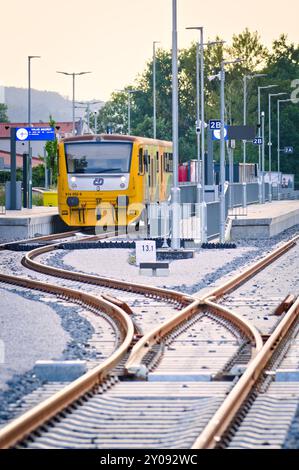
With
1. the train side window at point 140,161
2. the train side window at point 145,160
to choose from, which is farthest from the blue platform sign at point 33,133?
the train side window at point 140,161

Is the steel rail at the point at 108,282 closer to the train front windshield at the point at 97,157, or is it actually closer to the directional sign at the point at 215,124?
the train front windshield at the point at 97,157

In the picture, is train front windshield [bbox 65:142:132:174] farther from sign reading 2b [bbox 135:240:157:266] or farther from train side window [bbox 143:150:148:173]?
sign reading 2b [bbox 135:240:157:266]

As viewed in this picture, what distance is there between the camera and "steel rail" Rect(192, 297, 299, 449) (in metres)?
9.03

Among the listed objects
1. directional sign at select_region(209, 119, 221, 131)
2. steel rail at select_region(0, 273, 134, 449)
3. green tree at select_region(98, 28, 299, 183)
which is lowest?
steel rail at select_region(0, 273, 134, 449)

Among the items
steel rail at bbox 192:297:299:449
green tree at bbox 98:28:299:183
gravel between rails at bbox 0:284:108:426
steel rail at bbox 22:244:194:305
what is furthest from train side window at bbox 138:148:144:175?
green tree at bbox 98:28:299:183

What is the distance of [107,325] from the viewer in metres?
17.3

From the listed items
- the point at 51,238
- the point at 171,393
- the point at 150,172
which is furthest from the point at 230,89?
the point at 171,393

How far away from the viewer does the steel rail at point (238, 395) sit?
29.6ft

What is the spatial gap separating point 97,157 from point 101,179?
70cm

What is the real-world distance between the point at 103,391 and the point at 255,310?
25.5 ft

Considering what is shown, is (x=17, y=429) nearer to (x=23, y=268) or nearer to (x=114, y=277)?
(x=114, y=277)

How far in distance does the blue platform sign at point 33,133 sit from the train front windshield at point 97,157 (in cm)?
900

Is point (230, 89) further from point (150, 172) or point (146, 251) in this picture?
point (146, 251)

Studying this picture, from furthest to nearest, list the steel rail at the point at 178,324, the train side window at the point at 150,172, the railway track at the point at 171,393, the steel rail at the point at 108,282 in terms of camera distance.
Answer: the train side window at the point at 150,172, the steel rail at the point at 108,282, the steel rail at the point at 178,324, the railway track at the point at 171,393
